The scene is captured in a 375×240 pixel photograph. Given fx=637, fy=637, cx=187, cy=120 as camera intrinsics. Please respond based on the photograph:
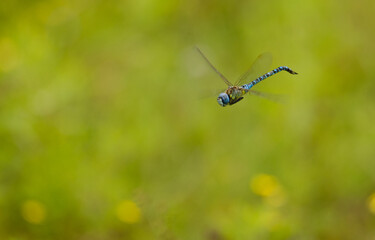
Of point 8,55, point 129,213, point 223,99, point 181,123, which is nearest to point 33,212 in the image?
point 129,213

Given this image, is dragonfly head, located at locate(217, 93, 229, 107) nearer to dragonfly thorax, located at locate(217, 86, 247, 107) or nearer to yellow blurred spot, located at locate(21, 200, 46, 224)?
dragonfly thorax, located at locate(217, 86, 247, 107)

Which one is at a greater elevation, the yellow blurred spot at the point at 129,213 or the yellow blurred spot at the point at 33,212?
the yellow blurred spot at the point at 33,212

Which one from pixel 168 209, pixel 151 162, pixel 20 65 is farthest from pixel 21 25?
pixel 168 209

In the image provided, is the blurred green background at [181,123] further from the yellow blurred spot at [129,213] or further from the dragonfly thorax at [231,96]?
the dragonfly thorax at [231,96]

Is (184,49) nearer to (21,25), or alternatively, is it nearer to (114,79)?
(114,79)

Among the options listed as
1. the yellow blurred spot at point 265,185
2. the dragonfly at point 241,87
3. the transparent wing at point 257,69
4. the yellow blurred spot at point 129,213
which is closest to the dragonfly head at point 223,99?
the dragonfly at point 241,87

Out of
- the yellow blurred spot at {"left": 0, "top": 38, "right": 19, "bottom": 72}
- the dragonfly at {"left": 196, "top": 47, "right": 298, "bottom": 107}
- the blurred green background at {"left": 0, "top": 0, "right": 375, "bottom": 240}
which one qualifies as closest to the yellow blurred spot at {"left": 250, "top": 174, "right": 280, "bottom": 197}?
the blurred green background at {"left": 0, "top": 0, "right": 375, "bottom": 240}
